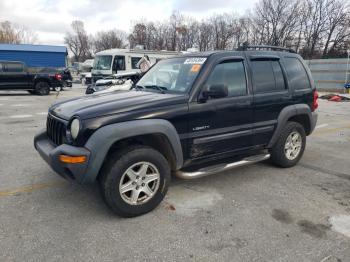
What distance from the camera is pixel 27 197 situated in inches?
145

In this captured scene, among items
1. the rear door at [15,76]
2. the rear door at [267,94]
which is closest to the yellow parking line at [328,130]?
the rear door at [267,94]

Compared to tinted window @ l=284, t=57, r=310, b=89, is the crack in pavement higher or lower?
lower

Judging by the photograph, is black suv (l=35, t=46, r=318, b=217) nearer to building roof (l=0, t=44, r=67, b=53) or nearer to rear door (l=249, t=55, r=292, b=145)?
rear door (l=249, t=55, r=292, b=145)

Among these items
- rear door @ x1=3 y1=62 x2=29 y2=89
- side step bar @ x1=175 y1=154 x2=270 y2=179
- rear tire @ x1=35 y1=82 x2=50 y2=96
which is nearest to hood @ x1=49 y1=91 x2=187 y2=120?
side step bar @ x1=175 y1=154 x2=270 y2=179

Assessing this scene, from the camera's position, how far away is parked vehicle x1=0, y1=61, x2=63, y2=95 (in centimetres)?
1540

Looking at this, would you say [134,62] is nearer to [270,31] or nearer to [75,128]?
[75,128]

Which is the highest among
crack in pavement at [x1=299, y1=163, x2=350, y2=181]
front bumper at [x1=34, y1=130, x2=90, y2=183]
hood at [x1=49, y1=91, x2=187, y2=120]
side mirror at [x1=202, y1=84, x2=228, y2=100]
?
side mirror at [x1=202, y1=84, x2=228, y2=100]

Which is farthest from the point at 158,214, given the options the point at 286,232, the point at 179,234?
the point at 286,232

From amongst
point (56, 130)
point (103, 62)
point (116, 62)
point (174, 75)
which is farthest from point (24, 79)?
point (174, 75)

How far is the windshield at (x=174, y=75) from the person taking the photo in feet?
12.1

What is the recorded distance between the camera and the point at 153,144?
3.45 m

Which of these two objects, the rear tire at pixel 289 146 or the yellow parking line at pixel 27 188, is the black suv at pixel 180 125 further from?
the yellow parking line at pixel 27 188

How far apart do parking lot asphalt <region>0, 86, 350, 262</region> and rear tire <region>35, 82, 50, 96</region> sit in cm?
1302

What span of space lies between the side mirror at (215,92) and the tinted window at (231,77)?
180 millimetres
